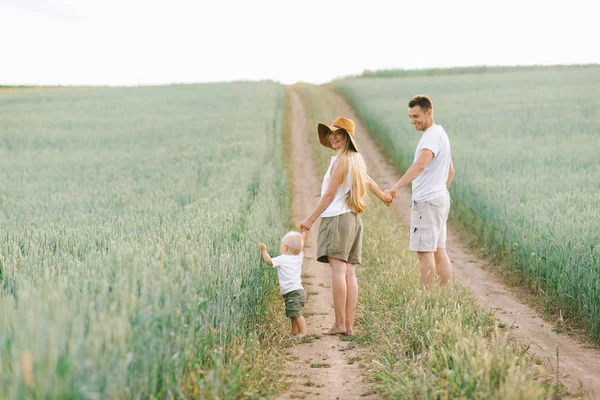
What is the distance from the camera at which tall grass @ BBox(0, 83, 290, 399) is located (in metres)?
2.73

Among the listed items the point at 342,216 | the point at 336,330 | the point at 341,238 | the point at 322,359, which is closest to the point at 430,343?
the point at 322,359

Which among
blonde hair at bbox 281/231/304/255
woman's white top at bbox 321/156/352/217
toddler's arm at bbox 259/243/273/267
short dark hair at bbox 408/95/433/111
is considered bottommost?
toddler's arm at bbox 259/243/273/267

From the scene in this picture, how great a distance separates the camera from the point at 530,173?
43.4 ft

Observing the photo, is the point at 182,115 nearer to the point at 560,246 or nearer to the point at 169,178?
the point at 169,178

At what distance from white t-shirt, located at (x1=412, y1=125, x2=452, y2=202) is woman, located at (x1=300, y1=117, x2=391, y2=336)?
79 cm

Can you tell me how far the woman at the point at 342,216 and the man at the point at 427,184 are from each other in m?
0.62

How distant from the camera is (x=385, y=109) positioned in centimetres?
2686

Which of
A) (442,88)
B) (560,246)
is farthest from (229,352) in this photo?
(442,88)

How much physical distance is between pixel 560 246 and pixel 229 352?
4729mm

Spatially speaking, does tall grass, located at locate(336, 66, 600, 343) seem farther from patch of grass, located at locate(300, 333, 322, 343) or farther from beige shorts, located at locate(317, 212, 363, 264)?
patch of grass, located at locate(300, 333, 322, 343)

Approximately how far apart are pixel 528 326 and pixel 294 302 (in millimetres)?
2752

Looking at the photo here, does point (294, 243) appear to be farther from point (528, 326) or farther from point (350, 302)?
point (528, 326)

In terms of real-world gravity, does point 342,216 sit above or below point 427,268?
above

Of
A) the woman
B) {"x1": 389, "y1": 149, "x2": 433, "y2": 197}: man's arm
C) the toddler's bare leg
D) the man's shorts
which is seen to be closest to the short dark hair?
{"x1": 389, "y1": 149, "x2": 433, "y2": 197}: man's arm
